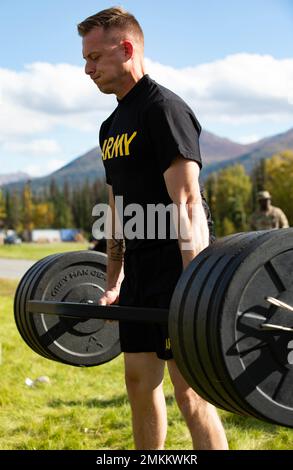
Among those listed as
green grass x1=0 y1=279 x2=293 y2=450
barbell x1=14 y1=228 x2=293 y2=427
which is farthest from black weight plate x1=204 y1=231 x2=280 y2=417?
green grass x1=0 y1=279 x2=293 y2=450

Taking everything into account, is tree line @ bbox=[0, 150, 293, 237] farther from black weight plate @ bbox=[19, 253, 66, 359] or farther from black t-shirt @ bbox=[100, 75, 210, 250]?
black t-shirt @ bbox=[100, 75, 210, 250]

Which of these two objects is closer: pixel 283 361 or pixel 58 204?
pixel 283 361

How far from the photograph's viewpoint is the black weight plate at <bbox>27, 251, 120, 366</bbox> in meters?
3.45

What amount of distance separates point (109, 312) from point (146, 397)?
1.55 ft

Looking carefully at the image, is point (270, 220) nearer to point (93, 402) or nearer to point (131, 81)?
point (93, 402)

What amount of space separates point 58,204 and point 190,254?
11445cm

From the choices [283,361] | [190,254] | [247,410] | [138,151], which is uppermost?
[138,151]

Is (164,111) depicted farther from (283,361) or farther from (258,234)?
(283,361)

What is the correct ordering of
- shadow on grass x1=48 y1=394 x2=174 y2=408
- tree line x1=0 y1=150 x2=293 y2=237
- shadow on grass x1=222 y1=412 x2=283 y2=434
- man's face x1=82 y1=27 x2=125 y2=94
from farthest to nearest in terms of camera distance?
tree line x1=0 y1=150 x2=293 y2=237 → shadow on grass x1=48 y1=394 x2=174 y2=408 → shadow on grass x1=222 y1=412 x2=283 y2=434 → man's face x1=82 y1=27 x2=125 y2=94

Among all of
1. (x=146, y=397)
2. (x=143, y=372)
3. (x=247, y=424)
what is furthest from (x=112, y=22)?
(x=247, y=424)

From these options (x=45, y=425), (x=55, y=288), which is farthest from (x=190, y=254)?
(x=45, y=425)

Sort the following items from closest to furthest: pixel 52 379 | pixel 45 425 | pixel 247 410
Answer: pixel 247 410
pixel 45 425
pixel 52 379

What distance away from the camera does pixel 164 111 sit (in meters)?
2.54

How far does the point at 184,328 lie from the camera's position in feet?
7.29
